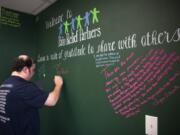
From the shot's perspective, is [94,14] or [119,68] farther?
[94,14]

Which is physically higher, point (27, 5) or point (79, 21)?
point (27, 5)

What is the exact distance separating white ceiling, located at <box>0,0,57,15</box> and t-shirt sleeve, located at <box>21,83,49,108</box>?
3.62 feet

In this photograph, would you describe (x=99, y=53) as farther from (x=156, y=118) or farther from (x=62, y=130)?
(x=62, y=130)

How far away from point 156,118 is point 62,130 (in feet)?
3.81

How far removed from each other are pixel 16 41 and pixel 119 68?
63.7 inches

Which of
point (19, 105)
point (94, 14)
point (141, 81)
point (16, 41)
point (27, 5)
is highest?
point (27, 5)

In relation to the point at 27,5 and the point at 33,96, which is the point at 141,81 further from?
the point at 27,5

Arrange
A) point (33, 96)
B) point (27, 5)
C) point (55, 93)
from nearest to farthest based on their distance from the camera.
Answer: point (33, 96)
point (55, 93)
point (27, 5)

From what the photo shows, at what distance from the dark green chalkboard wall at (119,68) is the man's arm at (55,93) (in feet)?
0.20

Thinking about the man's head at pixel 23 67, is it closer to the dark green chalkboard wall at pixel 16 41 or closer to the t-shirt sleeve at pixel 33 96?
the t-shirt sleeve at pixel 33 96

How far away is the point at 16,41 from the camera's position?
2.69 meters

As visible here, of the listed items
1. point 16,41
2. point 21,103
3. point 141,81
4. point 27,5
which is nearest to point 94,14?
point 141,81

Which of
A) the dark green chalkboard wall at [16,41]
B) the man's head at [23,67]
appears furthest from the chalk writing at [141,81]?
the dark green chalkboard wall at [16,41]

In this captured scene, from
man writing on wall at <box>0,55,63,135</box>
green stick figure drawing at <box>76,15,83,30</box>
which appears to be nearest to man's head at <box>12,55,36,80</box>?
man writing on wall at <box>0,55,63,135</box>
